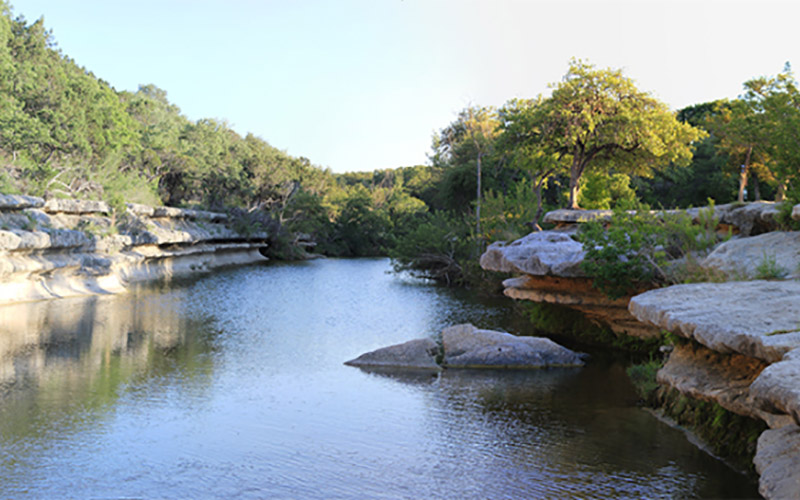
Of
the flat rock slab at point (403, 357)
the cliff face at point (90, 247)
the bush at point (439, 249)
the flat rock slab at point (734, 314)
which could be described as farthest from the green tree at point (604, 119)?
the cliff face at point (90, 247)

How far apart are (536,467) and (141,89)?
352 feet

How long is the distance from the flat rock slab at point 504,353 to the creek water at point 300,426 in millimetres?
575

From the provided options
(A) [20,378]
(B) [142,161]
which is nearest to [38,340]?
(A) [20,378]

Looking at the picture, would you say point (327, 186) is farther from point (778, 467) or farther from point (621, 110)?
point (778, 467)

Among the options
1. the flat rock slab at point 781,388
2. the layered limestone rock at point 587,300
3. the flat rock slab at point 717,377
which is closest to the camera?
the flat rock slab at point 781,388

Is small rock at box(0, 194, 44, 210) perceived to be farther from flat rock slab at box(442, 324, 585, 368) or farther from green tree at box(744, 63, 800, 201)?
green tree at box(744, 63, 800, 201)

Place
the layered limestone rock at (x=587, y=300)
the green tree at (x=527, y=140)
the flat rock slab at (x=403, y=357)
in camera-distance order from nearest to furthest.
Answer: the flat rock slab at (x=403, y=357)
the layered limestone rock at (x=587, y=300)
the green tree at (x=527, y=140)

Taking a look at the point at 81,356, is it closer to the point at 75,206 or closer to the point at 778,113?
the point at 75,206

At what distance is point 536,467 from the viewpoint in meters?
8.55

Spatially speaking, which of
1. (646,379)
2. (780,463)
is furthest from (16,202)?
(780,463)

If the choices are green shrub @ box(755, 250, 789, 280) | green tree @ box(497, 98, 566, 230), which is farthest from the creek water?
green tree @ box(497, 98, 566, 230)

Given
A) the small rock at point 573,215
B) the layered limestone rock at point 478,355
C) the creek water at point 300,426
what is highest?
the small rock at point 573,215

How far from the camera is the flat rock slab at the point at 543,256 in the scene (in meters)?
15.6

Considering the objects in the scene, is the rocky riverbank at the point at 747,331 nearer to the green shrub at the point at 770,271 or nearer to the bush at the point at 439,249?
the green shrub at the point at 770,271
